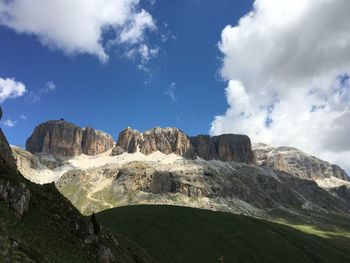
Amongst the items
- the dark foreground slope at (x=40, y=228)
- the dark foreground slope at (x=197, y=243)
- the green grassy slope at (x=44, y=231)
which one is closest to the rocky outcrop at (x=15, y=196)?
the dark foreground slope at (x=40, y=228)

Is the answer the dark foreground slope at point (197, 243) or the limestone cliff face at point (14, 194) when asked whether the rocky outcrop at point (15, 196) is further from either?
the dark foreground slope at point (197, 243)

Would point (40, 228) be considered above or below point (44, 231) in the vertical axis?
above

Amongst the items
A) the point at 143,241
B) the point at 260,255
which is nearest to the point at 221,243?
the point at 260,255

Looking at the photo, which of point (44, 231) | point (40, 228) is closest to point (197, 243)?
point (44, 231)

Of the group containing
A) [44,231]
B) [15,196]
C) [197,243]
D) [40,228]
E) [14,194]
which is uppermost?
[197,243]

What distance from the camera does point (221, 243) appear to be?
182125 millimetres

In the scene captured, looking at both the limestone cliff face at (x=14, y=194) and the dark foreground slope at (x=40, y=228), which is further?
the limestone cliff face at (x=14, y=194)

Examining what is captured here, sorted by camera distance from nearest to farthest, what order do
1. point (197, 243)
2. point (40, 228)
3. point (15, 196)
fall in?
point (15, 196) < point (40, 228) < point (197, 243)

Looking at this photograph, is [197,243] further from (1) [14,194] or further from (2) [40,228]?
(1) [14,194]

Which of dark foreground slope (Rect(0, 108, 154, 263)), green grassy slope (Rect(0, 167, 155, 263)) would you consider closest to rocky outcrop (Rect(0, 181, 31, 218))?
dark foreground slope (Rect(0, 108, 154, 263))

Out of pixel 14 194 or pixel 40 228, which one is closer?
pixel 14 194

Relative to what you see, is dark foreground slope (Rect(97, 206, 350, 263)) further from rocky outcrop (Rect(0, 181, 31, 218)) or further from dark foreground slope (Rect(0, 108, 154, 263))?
rocky outcrop (Rect(0, 181, 31, 218))

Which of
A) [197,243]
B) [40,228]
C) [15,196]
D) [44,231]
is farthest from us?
[197,243]

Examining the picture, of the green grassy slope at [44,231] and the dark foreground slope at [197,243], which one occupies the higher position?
the dark foreground slope at [197,243]
